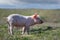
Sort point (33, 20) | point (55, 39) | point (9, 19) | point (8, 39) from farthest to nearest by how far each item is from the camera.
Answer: point (33, 20) < point (9, 19) < point (55, 39) < point (8, 39)

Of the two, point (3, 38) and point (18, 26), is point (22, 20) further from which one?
point (3, 38)

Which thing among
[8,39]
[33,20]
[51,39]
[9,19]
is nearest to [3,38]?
[8,39]

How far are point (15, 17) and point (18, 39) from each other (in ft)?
19.8

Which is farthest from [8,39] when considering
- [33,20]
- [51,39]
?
[33,20]

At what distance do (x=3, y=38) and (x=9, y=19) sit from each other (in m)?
6.10

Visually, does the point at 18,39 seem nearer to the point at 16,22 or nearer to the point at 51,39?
the point at 51,39

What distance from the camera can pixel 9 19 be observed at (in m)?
15.9

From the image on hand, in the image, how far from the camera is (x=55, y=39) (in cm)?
1060

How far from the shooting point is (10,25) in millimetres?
16156

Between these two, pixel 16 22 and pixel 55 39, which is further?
pixel 16 22

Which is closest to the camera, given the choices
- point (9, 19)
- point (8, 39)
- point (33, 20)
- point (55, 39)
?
point (8, 39)

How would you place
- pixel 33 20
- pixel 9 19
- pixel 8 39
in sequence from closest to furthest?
pixel 8 39
pixel 9 19
pixel 33 20

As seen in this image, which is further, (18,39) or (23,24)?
(23,24)

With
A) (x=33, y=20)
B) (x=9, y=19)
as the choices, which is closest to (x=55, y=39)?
(x=9, y=19)
